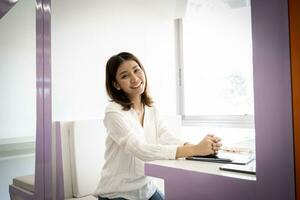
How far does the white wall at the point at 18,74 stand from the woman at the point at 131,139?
64 centimetres

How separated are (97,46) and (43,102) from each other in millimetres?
578

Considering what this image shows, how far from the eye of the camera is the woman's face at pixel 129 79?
129 cm

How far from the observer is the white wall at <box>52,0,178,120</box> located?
5.82 feet

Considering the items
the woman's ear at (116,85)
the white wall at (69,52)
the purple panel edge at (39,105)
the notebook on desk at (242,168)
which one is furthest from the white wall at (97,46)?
the notebook on desk at (242,168)

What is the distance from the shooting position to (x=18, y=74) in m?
1.72

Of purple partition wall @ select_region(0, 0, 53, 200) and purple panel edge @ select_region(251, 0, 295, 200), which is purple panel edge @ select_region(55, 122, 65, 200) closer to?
purple partition wall @ select_region(0, 0, 53, 200)

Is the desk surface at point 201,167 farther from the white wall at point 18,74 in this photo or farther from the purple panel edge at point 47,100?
the white wall at point 18,74

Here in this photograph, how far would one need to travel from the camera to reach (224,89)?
7.57 feet

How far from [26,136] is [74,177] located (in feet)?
1.26

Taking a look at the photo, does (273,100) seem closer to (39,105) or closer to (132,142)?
(132,142)

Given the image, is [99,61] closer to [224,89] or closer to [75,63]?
[75,63]

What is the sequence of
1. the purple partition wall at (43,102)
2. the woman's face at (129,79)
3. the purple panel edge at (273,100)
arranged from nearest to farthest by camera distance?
the purple panel edge at (273,100)
the woman's face at (129,79)
the purple partition wall at (43,102)

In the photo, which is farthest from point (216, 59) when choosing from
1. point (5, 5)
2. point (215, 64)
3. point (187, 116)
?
point (5, 5)

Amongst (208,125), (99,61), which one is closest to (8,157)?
(99,61)
